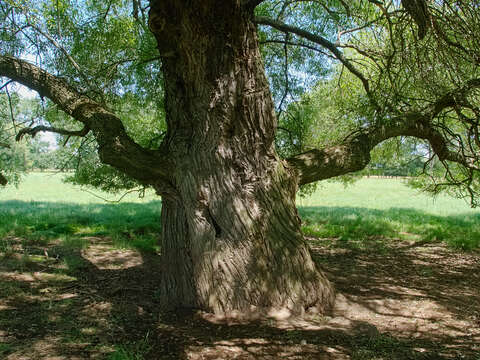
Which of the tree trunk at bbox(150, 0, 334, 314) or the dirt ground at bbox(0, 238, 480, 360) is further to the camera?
the tree trunk at bbox(150, 0, 334, 314)

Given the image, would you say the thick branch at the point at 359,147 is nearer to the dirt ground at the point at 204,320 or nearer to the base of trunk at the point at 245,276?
the base of trunk at the point at 245,276

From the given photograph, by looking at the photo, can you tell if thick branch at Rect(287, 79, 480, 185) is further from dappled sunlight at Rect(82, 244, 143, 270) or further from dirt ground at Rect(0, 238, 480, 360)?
dappled sunlight at Rect(82, 244, 143, 270)

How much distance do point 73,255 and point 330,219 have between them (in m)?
8.33

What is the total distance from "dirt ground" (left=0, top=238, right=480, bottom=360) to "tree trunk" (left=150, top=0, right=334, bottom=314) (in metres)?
0.36

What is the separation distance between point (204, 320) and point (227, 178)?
1.55 metres

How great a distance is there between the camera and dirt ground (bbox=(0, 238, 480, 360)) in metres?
3.41

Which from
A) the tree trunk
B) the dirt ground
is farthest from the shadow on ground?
the tree trunk

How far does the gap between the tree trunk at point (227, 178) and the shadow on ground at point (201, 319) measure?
0.37 m

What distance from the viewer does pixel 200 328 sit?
392cm

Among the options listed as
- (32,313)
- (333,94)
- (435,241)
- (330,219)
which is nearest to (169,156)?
(32,313)

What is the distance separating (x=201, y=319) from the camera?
4.11m

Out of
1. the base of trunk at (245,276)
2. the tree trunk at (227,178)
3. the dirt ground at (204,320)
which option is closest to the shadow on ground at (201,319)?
the dirt ground at (204,320)

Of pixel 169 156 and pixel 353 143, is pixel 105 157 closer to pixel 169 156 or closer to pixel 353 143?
Result: pixel 169 156

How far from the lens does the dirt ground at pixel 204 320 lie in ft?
11.2
